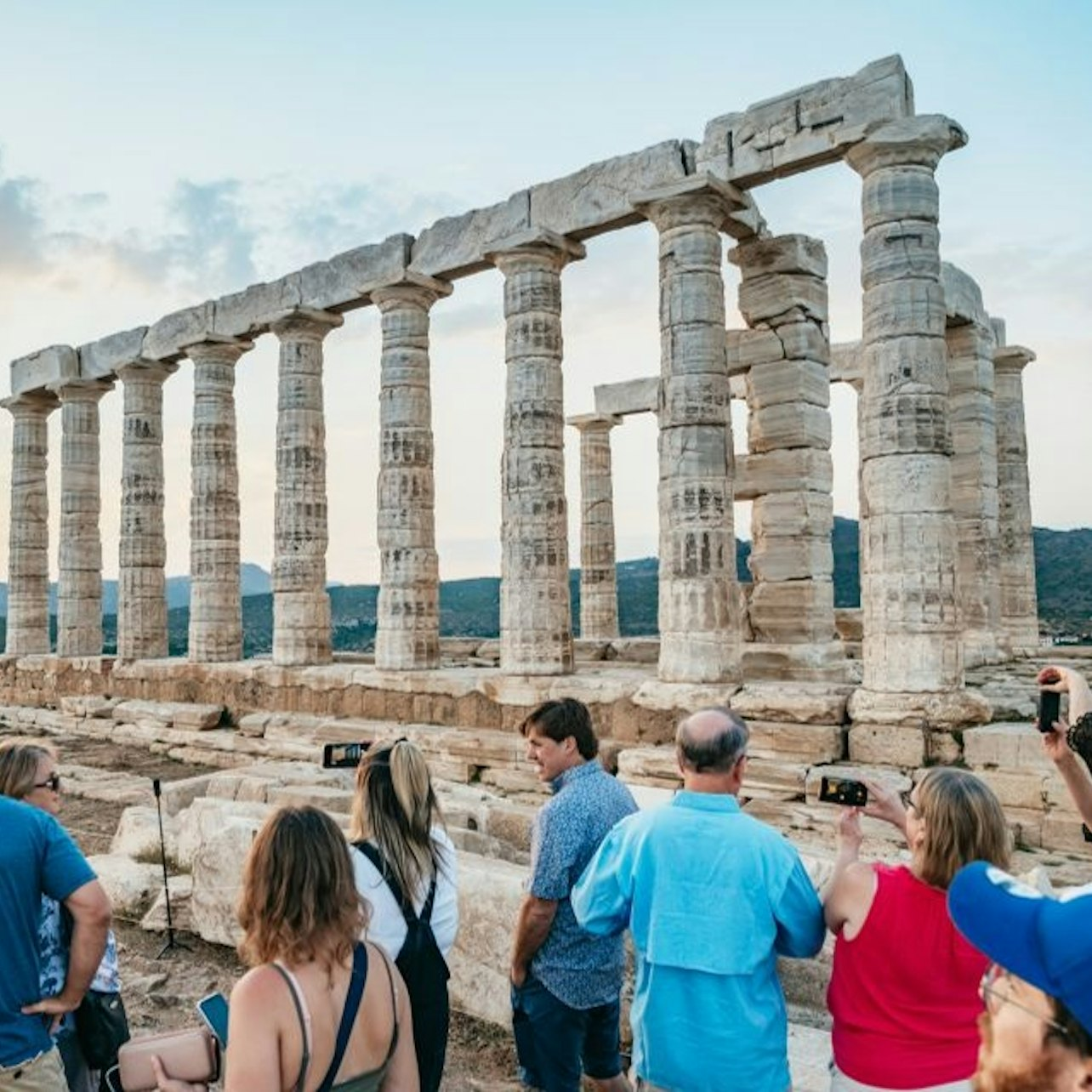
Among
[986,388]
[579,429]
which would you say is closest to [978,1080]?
[986,388]

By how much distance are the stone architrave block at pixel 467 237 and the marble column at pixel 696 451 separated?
2574 mm

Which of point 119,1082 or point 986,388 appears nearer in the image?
point 119,1082

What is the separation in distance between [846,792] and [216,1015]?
7.35 feet

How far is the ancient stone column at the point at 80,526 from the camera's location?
23.0 metres

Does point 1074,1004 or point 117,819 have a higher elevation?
point 1074,1004

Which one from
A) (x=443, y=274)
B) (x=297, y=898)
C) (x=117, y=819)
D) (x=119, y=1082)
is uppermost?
(x=443, y=274)

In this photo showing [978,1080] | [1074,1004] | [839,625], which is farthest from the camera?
[839,625]

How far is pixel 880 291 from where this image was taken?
38.9 feet

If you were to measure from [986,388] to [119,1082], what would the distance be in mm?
17206

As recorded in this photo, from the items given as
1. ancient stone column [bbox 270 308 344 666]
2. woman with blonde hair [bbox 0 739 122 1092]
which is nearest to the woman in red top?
woman with blonde hair [bbox 0 739 122 1092]

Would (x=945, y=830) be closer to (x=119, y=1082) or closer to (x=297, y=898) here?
(x=297, y=898)

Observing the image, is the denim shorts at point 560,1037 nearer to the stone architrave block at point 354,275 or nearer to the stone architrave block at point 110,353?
the stone architrave block at point 354,275

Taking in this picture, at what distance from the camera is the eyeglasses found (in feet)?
4.90

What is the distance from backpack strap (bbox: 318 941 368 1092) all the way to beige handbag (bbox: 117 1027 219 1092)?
0.70m
